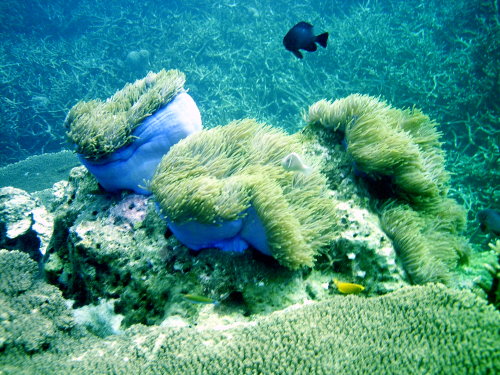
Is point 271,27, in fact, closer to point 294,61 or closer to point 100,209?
point 294,61

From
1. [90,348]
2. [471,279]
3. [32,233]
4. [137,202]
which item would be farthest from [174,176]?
[32,233]

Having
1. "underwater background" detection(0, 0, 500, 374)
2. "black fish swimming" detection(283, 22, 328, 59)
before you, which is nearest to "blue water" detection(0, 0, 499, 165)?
"underwater background" detection(0, 0, 500, 374)

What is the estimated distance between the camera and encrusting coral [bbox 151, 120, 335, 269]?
2.33 m

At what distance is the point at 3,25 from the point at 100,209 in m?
17.3

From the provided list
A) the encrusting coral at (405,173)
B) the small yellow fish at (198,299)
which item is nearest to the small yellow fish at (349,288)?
the encrusting coral at (405,173)

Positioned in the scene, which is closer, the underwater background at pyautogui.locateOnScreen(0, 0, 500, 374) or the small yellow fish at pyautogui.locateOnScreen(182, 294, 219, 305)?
the underwater background at pyautogui.locateOnScreen(0, 0, 500, 374)

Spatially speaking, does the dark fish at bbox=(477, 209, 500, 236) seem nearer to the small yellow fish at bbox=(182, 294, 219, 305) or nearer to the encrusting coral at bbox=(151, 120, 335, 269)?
the encrusting coral at bbox=(151, 120, 335, 269)

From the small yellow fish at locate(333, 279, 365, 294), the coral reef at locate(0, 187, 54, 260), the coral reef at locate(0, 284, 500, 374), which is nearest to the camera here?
the coral reef at locate(0, 284, 500, 374)

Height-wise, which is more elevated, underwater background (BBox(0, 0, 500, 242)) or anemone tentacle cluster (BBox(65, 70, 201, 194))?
underwater background (BBox(0, 0, 500, 242))

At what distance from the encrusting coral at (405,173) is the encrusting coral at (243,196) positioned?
62cm

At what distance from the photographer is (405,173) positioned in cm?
304

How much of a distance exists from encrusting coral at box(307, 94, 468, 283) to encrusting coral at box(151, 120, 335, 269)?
24.2 inches

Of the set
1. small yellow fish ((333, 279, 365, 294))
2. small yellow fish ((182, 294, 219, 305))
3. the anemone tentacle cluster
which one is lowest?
small yellow fish ((333, 279, 365, 294))

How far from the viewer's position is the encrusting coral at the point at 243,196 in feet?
7.65
